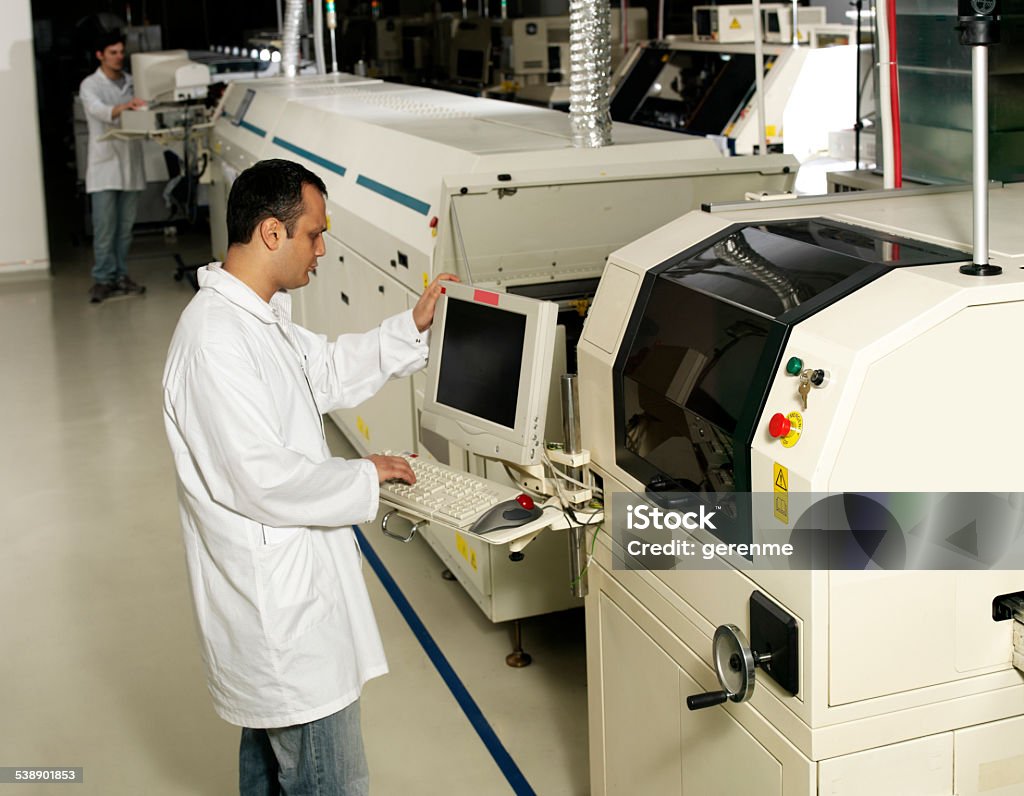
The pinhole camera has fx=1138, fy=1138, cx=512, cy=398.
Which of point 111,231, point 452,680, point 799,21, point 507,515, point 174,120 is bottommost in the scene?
point 452,680

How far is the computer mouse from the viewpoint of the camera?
182 centimetres

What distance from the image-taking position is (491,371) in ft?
6.40

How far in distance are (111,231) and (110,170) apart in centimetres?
37

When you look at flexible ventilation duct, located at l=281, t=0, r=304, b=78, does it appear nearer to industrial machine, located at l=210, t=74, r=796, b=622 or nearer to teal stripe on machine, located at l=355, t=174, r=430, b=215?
industrial machine, located at l=210, t=74, r=796, b=622

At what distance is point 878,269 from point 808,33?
3461 mm

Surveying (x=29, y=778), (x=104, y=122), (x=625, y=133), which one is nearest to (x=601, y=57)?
(x=625, y=133)

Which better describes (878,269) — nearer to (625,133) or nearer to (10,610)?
(625,133)

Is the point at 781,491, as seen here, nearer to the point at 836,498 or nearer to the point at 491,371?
the point at 836,498

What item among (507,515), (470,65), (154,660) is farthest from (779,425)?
(470,65)

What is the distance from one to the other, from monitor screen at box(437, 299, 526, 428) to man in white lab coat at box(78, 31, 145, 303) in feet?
16.3

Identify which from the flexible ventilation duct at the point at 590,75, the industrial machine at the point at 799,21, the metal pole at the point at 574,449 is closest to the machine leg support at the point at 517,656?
the metal pole at the point at 574,449

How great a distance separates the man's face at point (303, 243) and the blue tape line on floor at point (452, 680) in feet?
3.45

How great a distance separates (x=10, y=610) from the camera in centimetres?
324

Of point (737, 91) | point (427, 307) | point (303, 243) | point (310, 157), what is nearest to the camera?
point (303, 243)
